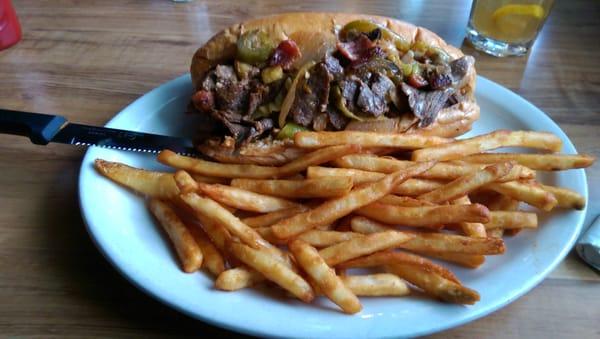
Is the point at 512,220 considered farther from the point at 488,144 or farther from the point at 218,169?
the point at 218,169

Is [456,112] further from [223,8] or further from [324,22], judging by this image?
[223,8]

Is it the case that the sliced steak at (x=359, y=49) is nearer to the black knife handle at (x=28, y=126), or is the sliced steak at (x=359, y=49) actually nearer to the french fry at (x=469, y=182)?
the french fry at (x=469, y=182)

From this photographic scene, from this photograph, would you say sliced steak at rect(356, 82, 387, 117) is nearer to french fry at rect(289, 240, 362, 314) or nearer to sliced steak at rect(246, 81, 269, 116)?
sliced steak at rect(246, 81, 269, 116)

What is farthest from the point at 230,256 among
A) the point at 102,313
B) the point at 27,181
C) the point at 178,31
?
the point at 178,31

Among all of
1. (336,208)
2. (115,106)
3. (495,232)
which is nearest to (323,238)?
(336,208)

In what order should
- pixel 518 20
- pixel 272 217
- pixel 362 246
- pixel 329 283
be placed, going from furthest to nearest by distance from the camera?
pixel 518 20
pixel 272 217
pixel 362 246
pixel 329 283

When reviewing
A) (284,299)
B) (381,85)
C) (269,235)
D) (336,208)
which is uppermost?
(381,85)

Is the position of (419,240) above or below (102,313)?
above
